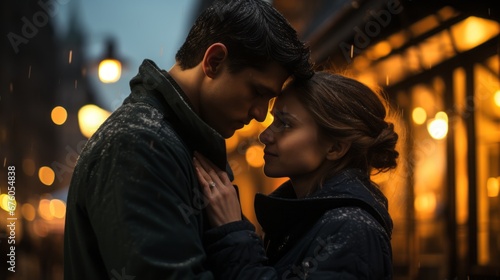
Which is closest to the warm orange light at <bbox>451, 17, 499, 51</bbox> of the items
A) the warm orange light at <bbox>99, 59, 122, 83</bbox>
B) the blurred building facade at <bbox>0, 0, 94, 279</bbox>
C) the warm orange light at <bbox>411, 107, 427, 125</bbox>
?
the warm orange light at <bbox>411, 107, 427, 125</bbox>

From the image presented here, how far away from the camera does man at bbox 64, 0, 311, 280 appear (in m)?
2.56

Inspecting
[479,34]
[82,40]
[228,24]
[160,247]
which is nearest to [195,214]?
[160,247]

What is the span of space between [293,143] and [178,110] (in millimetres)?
947

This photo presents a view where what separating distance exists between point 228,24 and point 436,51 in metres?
8.12

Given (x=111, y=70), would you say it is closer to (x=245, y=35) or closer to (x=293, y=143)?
(x=293, y=143)

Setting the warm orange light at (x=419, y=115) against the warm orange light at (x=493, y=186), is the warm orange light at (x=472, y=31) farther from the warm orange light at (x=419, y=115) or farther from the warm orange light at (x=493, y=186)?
the warm orange light at (x=419, y=115)

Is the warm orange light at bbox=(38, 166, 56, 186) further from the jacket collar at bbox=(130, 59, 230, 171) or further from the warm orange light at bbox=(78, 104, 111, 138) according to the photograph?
the jacket collar at bbox=(130, 59, 230, 171)

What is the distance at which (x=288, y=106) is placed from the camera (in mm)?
3709

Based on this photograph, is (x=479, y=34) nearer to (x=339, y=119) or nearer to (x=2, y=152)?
(x=339, y=119)

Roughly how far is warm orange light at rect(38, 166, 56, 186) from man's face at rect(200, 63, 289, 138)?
58816mm

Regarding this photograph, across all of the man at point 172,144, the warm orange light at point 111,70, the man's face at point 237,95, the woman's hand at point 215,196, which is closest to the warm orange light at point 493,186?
the man at point 172,144

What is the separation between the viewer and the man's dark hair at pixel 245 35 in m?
2.99

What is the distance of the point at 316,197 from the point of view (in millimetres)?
3270

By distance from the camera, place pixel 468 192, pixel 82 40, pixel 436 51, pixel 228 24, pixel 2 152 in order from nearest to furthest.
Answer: pixel 228 24
pixel 468 192
pixel 436 51
pixel 2 152
pixel 82 40
